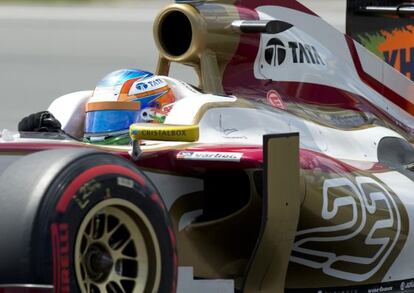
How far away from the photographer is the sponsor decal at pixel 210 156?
3967mm

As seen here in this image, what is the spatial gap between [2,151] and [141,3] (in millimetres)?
10681

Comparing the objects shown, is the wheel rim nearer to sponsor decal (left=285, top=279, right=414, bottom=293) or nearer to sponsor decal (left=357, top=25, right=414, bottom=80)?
sponsor decal (left=285, top=279, right=414, bottom=293)

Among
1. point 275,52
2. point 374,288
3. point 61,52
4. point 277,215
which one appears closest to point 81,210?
point 277,215

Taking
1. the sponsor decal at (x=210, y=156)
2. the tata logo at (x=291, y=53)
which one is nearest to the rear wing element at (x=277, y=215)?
the sponsor decal at (x=210, y=156)

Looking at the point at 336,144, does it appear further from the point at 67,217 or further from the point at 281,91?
the point at 67,217

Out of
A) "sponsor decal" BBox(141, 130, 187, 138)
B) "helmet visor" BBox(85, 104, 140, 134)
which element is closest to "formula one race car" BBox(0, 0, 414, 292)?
"sponsor decal" BBox(141, 130, 187, 138)

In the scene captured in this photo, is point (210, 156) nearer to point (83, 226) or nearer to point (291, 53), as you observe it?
point (83, 226)

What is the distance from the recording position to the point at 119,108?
14.4 ft

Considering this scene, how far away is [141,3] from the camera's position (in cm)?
1420

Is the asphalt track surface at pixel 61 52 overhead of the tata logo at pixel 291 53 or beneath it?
beneath

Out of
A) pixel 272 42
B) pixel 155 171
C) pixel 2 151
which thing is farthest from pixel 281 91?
pixel 2 151

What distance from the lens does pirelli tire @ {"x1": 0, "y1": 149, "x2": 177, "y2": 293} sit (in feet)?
9.64

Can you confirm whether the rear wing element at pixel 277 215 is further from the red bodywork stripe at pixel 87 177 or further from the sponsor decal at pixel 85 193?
the sponsor decal at pixel 85 193

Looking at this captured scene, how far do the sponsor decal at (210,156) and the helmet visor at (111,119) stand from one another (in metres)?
0.44
